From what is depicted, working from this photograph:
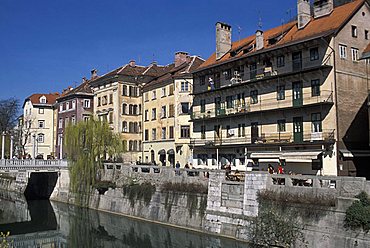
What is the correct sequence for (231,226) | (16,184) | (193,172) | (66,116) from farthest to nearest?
(66,116) → (16,184) → (193,172) → (231,226)

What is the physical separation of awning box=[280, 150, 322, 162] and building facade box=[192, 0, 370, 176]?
0.08m

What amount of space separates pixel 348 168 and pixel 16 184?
45027mm

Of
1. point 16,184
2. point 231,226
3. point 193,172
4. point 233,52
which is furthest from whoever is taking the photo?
point 16,184

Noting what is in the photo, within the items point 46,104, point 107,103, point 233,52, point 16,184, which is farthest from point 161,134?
point 46,104

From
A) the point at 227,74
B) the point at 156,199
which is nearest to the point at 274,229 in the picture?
the point at 156,199

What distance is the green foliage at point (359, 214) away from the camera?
1972 cm

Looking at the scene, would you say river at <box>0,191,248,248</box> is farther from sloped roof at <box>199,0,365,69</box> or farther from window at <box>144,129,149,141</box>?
sloped roof at <box>199,0,365,69</box>

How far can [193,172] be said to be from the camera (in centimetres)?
3331

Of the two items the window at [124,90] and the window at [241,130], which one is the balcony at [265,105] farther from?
the window at [124,90]

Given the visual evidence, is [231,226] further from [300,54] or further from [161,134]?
[161,134]

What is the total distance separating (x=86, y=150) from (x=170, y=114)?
13670 mm

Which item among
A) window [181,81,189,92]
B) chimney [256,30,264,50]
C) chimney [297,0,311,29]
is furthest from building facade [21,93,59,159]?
chimney [297,0,311,29]

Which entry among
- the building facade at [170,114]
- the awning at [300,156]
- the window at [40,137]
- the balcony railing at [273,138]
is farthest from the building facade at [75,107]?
the awning at [300,156]

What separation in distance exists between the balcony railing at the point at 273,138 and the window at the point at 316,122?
0.36 meters
